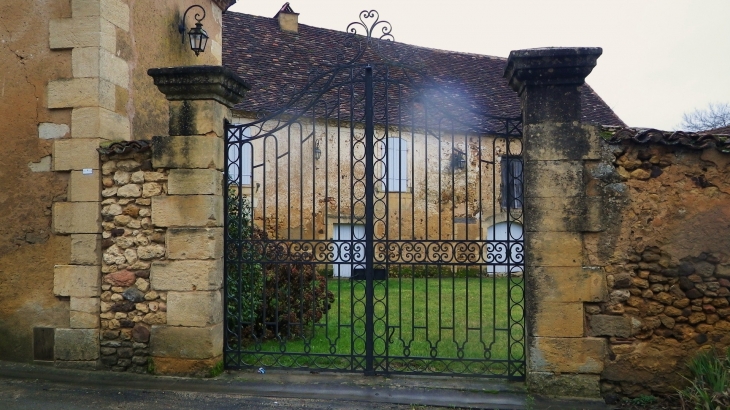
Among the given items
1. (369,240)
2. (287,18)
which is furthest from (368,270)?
(287,18)

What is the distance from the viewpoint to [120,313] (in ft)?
17.9

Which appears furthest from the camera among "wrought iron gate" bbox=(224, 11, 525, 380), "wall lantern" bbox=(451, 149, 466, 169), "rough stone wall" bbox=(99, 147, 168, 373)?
"rough stone wall" bbox=(99, 147, 168, 373)

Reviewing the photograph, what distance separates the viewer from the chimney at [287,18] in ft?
52.0

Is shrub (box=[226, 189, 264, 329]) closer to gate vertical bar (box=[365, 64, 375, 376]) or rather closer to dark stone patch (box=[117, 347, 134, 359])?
dark stone patch (box=[117, 347, 134, 359])

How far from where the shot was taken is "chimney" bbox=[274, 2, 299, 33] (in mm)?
15836

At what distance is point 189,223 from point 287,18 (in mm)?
11833

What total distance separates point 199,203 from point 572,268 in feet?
10.8

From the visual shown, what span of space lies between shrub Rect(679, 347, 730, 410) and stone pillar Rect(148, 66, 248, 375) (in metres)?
3.94

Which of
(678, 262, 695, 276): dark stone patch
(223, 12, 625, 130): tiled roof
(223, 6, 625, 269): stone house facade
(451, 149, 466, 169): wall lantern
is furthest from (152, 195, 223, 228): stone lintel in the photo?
(223, 12, 625, 130): tiled roof

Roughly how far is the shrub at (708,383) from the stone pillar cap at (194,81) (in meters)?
4.55

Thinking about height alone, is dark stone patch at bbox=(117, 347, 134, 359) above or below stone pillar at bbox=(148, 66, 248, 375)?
below

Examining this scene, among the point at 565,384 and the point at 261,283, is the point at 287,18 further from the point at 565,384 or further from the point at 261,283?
the point at 565,384

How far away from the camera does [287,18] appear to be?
15.9m

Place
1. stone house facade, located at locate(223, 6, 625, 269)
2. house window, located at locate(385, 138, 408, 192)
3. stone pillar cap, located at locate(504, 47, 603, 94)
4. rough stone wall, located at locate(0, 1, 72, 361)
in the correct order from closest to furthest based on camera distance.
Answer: stone pillar cap, located at locate(504, 47, 603, 94) < rough stone wall, located at locate(0, 1, 72, 361) < stone house facade, located at locate(223, 6, 625, 269) < house window, located at locate(385, 138, 408, 192)
